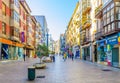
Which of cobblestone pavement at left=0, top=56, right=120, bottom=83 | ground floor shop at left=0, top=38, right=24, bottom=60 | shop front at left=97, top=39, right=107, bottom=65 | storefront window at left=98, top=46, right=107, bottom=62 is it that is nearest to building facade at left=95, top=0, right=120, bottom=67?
shop front at left=97, top=39, right=107, bottom=65

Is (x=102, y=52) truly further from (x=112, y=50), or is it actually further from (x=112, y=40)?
(x=112, y=40)

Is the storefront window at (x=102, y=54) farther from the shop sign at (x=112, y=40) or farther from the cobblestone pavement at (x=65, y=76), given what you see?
the cobblestone pavement at (x=65, y=76)

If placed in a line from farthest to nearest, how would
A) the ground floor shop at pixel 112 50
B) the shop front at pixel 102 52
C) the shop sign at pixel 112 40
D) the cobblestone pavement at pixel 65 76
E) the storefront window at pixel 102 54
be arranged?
the storefront window at pixel 102 54
the shop front at pixel 102 52
the ground floor shop at pixel 112 50
the shop sign at pixel 112 40
the cobblestone pavement at pixel 65 76

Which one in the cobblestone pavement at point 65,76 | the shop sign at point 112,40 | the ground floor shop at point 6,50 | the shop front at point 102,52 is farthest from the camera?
the ground floor shop at point 6,50

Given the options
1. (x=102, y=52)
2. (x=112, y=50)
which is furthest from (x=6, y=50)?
(x=112, y=50)

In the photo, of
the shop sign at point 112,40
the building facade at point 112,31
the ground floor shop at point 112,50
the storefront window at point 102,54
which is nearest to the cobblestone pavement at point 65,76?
the ground floor shop at point 112,50

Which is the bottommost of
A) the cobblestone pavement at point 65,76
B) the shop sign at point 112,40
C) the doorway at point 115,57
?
the cobblestone pavement at point 65,76

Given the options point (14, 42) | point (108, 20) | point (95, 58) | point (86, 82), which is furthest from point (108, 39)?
point (14, 42)

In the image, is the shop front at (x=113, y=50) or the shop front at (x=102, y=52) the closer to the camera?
the shop front at (x=113, y=50)

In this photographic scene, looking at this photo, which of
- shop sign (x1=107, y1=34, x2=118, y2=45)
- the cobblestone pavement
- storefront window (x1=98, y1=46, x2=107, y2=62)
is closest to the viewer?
the cobblestone pavement

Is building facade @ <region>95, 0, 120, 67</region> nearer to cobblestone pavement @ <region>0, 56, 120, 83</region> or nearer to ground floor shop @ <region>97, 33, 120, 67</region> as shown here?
ground floor shop @ <region>97, 33, 120, 67</region>

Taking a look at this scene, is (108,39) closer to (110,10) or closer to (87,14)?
(110,10)

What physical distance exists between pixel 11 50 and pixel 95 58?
17.0 metres

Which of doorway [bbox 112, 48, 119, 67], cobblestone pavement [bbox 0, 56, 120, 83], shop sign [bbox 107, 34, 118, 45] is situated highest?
shop sign [bbox 107, 34, 118, 45]
